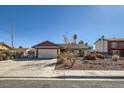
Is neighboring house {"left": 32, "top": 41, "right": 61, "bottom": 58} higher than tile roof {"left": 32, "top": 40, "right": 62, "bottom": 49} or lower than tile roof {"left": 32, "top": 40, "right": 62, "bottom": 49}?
lower

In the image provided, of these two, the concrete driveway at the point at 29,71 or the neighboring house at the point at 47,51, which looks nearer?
the concrete driveway at the point at 29,71

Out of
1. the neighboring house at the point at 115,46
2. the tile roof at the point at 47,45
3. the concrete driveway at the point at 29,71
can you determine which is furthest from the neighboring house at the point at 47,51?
the concrete driveway at the point at 29,71

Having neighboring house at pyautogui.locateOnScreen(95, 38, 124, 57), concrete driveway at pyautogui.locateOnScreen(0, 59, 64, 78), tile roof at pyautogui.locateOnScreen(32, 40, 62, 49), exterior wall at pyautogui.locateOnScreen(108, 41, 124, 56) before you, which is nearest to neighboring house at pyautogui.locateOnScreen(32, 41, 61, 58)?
tile roof at pyautogui.locateOnScreen(32, 40, 62, 49)

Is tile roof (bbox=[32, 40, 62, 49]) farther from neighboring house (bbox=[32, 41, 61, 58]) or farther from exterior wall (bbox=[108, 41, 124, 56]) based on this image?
exterior wall (bbox=[108, 41, 124, 56])

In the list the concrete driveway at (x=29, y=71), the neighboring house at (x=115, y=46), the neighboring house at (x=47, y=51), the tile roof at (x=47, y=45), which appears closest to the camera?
the concrete driveway at (x=29, y=71)

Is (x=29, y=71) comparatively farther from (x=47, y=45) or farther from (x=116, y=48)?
(x=116, y=48)

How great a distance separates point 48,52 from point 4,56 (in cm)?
1025

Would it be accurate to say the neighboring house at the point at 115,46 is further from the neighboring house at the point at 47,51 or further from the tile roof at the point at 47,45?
the neighboring house at the point at 47,51

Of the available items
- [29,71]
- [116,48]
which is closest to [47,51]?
[116,48]
